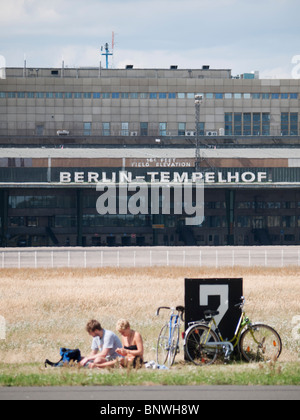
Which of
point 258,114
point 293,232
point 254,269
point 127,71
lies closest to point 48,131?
point 127,71

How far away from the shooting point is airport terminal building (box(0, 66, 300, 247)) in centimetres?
8319

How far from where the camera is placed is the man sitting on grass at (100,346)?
1458cm

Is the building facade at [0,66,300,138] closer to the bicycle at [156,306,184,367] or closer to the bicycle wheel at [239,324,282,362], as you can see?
the bicycle at [156,306,184,367]

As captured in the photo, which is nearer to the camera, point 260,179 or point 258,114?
point 260,179

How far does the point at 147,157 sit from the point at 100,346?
231ft

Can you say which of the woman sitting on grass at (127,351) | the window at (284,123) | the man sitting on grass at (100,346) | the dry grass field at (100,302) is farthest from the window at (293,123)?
the woman sitting on grass at (127,351)

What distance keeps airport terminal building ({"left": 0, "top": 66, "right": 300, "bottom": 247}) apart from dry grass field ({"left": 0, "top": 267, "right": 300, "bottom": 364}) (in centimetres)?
3906

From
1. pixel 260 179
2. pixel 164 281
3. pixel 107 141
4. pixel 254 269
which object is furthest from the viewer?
pixel 107 141

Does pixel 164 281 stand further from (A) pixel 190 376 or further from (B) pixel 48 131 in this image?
(B) pixel 48 131

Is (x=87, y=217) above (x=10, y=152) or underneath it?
underneath

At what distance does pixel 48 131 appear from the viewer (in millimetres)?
106500

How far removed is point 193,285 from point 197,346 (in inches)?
54.9

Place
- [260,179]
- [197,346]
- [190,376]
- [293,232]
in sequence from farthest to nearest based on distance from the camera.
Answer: [293,232]
[260,179]
[197,346]
[190,376]

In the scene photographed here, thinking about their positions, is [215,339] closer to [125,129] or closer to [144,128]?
[144,128]
